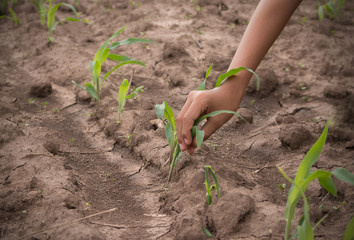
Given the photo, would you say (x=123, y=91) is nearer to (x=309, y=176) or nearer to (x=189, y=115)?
(x=189, y=115)

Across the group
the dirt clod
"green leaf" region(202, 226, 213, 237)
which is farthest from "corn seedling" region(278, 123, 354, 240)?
the dirt clod

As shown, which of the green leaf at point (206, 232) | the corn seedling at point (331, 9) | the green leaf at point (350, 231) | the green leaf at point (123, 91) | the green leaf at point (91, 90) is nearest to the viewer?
the green leaf at point (350, 231)

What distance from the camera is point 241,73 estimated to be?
158cm

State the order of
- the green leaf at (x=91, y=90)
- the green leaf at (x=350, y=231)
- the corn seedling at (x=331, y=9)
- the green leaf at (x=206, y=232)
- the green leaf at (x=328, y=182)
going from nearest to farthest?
the green leaf at (x=350, y=231) < the green leaf at (x=328, y=182) < the green leaf at (x=206, y=232) < the green leaf at (x=91, y=90) < the corn seedling at (x=331, y=9)

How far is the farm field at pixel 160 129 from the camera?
60.6 inches

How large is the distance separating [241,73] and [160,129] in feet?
2.31

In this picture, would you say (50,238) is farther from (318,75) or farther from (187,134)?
(318,75)

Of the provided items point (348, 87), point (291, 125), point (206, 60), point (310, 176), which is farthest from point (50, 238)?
point (348, 87)

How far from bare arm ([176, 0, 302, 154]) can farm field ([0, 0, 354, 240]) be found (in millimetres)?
291

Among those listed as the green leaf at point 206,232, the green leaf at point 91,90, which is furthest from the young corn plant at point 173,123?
the green leaf at point 91,90

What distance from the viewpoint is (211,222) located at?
4.92 feet

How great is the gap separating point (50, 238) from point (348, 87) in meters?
2.08

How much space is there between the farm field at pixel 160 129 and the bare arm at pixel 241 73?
0.95 ft

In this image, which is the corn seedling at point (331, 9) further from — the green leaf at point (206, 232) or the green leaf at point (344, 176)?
the green leaf at point (206, 232)
